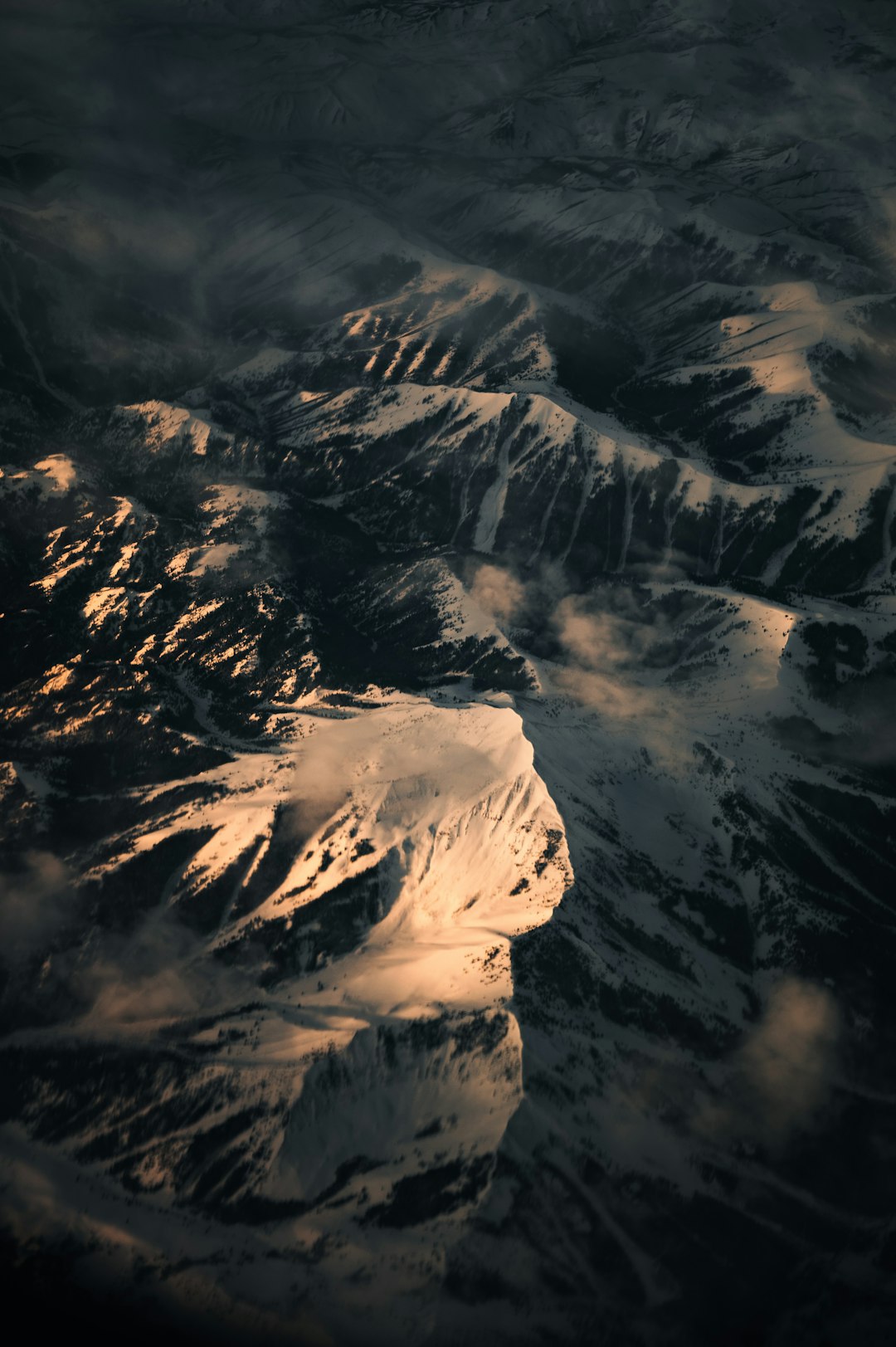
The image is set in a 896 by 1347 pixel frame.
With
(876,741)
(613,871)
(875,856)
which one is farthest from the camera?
(876,741)

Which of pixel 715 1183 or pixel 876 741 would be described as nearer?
pixel 715 1183

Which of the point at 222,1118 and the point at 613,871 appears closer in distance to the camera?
the point at 222,1118

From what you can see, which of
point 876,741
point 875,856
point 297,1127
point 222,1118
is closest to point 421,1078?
point 297,1127

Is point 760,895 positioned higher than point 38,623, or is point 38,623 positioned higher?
point 38,623

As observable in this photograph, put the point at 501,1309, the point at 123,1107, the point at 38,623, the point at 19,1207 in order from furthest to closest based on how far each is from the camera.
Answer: the point at 38,623
the point at 123,1107
the point at 19,1207
the point at 501,1309

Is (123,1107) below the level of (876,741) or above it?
above

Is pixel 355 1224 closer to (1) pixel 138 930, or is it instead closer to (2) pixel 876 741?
(1) pixel 138 930

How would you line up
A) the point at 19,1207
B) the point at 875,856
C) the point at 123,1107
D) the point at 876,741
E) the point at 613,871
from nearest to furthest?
the point at 19,1207, the point at 123,1107, the point at 613,871, the point at 875,856, the point at 876,741

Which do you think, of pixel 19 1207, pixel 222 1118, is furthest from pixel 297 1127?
pixel 19 1207

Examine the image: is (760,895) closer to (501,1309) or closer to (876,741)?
(876,741)
